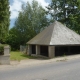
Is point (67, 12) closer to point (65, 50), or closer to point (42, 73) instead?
point (65, 50)

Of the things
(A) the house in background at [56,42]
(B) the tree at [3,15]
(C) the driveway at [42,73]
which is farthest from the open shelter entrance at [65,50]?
(C) the driveway at [42,73]

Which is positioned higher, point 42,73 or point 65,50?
point 42,73

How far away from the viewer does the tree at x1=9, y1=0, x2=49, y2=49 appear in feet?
157

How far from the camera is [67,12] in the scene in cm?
4969

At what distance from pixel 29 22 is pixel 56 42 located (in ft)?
Answer: 76.9

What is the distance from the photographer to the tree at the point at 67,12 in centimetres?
4538

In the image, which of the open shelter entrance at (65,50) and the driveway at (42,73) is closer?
the driveway at (42,73)

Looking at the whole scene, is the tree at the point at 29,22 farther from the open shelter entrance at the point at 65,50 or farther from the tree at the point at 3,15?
the tree at the point at 3,15

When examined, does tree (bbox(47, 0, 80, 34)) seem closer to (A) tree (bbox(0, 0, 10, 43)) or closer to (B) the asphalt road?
(A) tree (bbox(0, 0, 10, 43))

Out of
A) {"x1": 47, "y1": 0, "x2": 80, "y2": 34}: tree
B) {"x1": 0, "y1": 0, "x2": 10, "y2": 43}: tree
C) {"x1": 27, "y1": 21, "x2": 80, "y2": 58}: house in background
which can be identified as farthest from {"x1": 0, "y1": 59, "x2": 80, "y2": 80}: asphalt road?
{"x1": 47, "y1": 0, "x2": 80, "y2": 34}: tree

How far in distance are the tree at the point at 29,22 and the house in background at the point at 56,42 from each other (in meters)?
14.8

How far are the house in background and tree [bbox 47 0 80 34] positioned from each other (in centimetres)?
1381

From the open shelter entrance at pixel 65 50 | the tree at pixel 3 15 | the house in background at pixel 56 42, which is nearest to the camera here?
the tree at pixel 3 15

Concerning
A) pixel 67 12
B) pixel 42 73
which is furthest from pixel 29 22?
pixel 42 73
